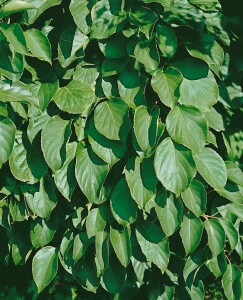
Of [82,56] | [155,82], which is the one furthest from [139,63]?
[82,56]

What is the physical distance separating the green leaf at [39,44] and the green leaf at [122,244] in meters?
0.94

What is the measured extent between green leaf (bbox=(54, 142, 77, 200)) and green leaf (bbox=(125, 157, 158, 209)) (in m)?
0.27

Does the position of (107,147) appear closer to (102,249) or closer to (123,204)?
(123,204)

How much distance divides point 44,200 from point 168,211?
24.9 inches

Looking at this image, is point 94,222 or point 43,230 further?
point 43,230

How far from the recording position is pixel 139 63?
2.32 m

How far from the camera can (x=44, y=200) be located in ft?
8.05

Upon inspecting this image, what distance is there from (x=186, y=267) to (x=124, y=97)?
1080mm

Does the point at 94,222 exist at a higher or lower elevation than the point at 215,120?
lower

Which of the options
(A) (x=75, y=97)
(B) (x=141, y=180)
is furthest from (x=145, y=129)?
(A) (x=75, y=97)

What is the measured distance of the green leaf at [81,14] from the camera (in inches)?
86.6

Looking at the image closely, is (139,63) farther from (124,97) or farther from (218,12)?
(218,12)

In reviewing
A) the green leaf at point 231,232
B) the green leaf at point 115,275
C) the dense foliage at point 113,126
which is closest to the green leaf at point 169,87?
the dense foliage at point 113,126

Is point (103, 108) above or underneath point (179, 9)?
underneath
